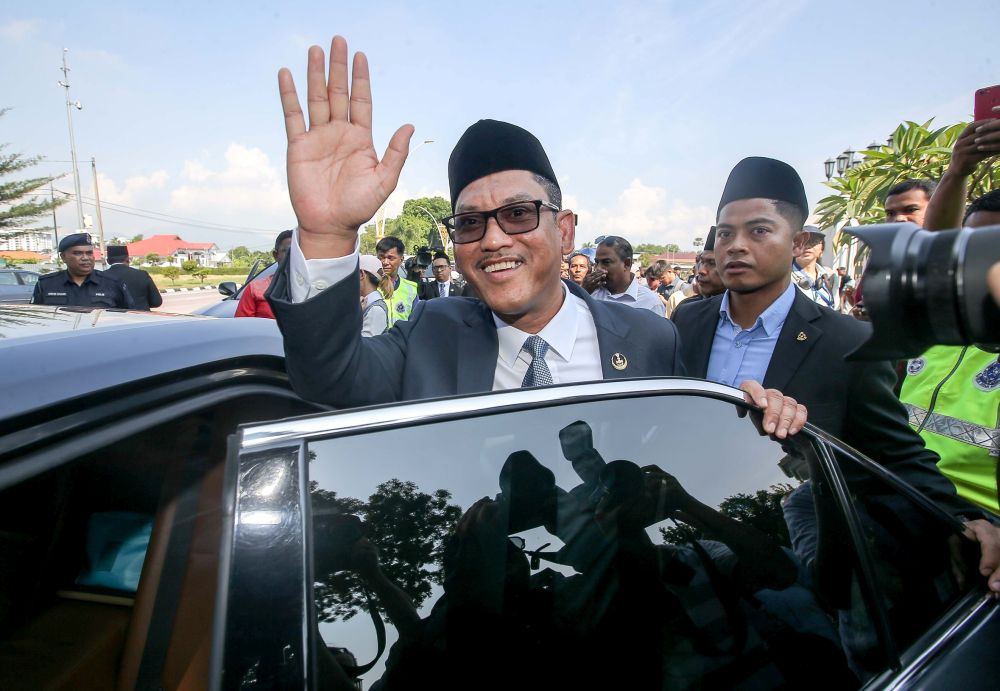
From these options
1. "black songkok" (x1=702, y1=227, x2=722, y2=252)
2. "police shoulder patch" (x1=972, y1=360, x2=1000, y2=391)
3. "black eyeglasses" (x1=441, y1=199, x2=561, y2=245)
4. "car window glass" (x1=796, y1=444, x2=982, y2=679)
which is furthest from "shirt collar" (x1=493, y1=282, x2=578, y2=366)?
"black songkok" (x1=702, y1=227, x2=722, y2=252)

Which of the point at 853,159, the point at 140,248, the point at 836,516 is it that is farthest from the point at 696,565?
the point at 140,248

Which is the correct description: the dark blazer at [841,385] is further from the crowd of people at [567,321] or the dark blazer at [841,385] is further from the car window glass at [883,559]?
the car window glass at [883,559]

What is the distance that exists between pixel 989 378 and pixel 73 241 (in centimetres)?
711

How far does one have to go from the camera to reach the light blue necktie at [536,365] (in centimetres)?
177

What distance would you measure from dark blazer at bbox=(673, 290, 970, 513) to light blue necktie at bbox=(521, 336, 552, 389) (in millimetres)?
834

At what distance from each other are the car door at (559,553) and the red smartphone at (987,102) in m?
1.86

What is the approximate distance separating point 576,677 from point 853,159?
1121cm

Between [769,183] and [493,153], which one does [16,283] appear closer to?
[493,153]

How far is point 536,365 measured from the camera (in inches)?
70.9

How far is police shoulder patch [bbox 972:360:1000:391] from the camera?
211cm

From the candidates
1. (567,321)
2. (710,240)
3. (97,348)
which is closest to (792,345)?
(567,321)

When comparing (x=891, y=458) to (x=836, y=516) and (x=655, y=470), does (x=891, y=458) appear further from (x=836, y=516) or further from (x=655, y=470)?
(x=655, y=470)

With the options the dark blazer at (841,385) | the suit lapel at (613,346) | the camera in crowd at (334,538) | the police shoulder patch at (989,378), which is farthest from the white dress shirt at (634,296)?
the camera in crowd at (334,538)

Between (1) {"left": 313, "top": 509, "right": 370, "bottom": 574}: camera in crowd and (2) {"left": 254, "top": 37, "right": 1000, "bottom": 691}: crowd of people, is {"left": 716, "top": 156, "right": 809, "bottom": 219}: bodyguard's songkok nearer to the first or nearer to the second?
(2) {"left": 254, "top": 37, "right": 1000, "bottom": 691}: crowd of people
